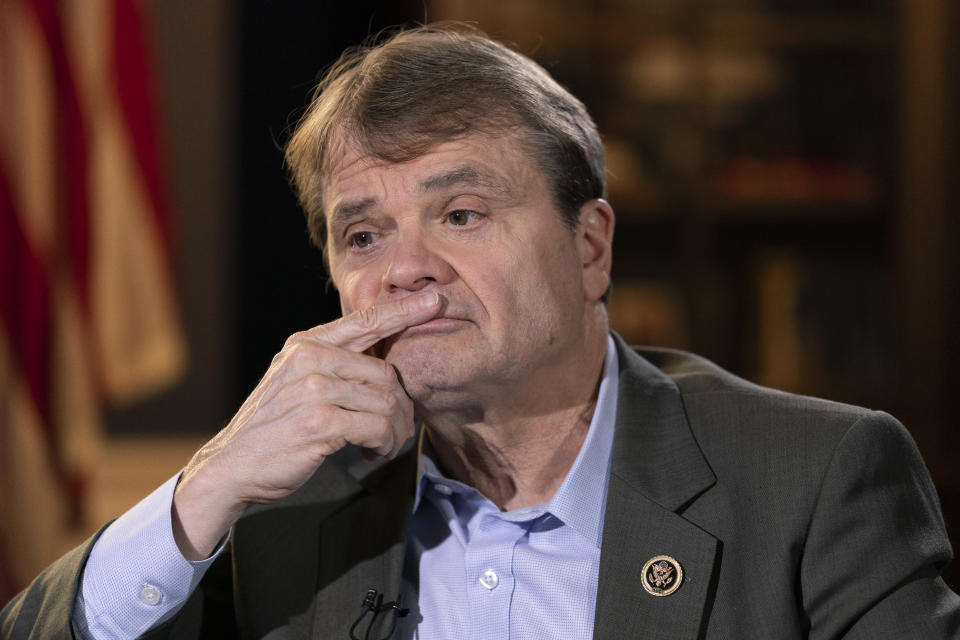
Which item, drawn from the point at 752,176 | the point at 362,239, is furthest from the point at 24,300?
the point at 752,176

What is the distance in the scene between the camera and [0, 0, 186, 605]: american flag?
3.01 metres

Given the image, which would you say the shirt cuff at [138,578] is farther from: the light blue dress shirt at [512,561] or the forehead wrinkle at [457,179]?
the forehead wrinkle at [457,179]

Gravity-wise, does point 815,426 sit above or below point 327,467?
above

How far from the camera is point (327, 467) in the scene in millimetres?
1783

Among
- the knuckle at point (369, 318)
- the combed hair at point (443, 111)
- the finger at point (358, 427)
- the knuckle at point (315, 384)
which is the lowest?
the finger at point (358, 427)

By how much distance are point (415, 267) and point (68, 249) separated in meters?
2.00

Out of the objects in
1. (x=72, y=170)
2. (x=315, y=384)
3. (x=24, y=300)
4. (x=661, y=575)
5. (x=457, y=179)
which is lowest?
(x=24, y=300)

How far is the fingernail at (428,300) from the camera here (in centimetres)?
151

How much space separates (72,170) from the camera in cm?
320

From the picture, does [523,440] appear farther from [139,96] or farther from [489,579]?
[139,96]

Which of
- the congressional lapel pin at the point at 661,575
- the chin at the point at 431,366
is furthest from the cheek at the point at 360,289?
the congressional lapel pin at the point at 661,575

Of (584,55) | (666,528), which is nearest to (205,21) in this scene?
(584,55)

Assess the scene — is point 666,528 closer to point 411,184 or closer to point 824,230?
point 411,184

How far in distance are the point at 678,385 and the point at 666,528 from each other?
12.7 inches
